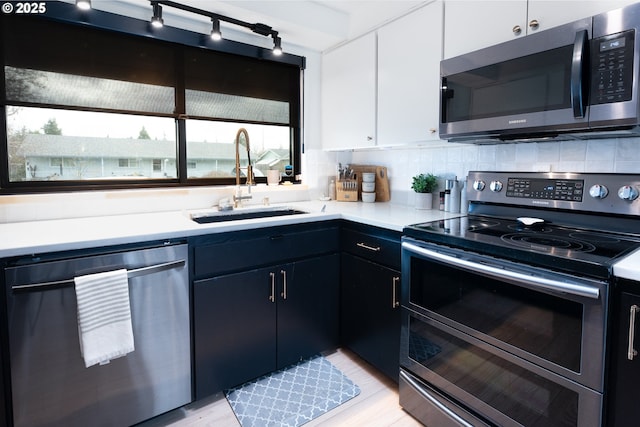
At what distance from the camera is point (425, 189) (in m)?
2.32

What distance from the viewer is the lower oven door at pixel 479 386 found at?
3.83ft

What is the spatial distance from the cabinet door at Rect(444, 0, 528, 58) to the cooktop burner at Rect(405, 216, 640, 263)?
0.87m

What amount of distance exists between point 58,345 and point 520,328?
5.82ft

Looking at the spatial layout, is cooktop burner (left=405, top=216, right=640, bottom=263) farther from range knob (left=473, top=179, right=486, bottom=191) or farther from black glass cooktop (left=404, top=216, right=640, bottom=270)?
range knob (left=473, top=179, right=486, bottom=191)

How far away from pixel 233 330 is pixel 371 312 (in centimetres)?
76

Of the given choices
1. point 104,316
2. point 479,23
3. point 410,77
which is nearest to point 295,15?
point 410,77

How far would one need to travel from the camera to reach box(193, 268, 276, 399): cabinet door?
1.76 metres

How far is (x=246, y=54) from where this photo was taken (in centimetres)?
253

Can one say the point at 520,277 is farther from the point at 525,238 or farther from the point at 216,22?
the point at 216,22

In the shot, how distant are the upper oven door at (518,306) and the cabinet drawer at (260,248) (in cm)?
61

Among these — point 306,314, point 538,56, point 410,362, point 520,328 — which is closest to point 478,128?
point 538,56

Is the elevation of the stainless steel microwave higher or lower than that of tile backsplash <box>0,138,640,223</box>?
higher

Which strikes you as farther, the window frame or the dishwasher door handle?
the window frame

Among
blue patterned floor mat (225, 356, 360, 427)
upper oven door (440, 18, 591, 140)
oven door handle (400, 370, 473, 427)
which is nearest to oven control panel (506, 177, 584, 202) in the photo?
upper oven door (440, 18, 591, 140)
